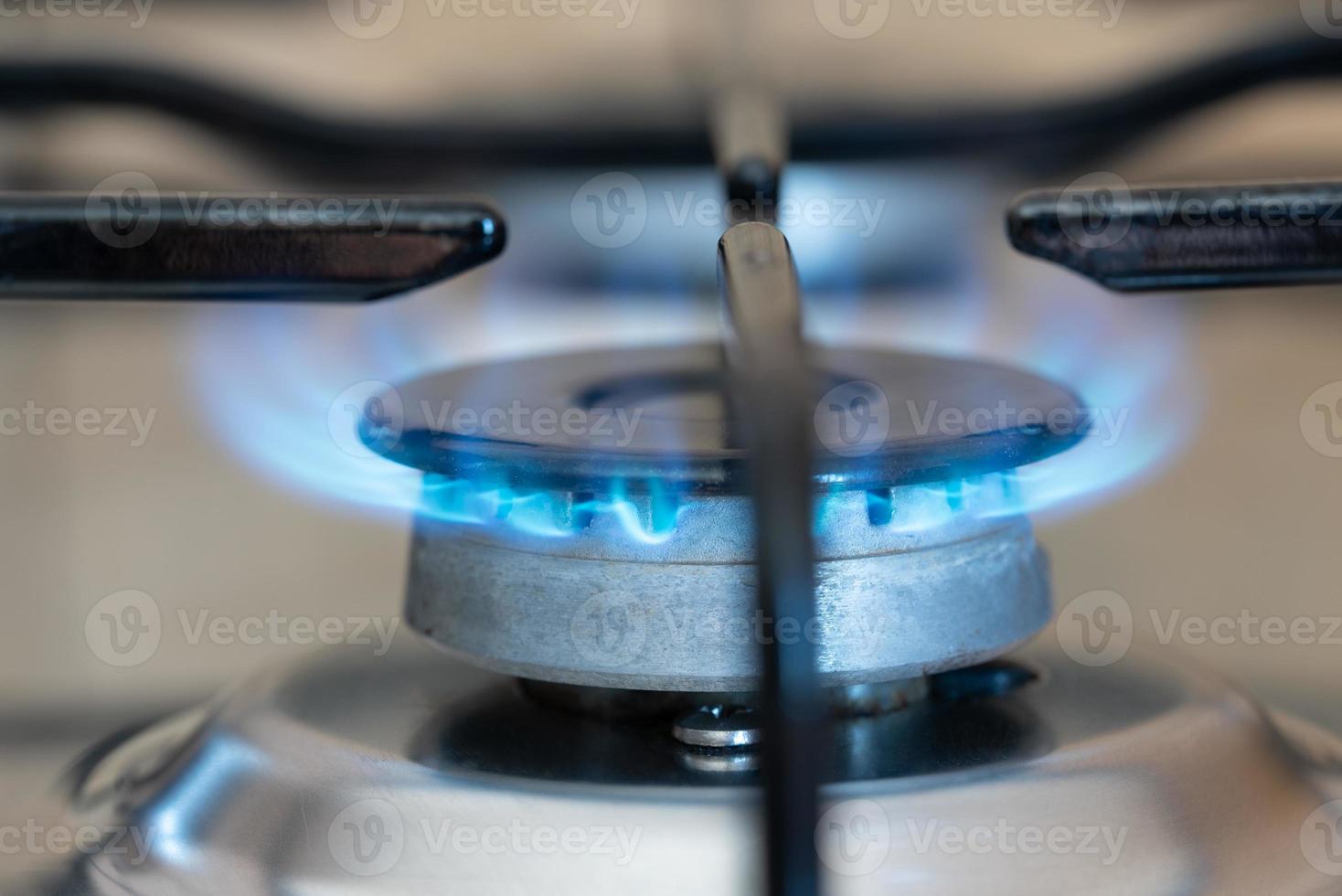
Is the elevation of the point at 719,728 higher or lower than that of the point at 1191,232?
lower

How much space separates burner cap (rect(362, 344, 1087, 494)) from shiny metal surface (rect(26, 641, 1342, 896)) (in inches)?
3.6

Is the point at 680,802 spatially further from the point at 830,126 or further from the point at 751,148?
the point at 830,126

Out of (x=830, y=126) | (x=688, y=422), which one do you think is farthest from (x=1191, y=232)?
(x=830, y=126)

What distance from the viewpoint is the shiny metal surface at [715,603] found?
43cm

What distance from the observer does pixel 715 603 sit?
0.44m

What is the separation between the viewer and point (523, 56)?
826mm

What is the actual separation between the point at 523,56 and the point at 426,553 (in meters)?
0.43

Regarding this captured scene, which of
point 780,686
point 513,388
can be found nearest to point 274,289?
point 513,388

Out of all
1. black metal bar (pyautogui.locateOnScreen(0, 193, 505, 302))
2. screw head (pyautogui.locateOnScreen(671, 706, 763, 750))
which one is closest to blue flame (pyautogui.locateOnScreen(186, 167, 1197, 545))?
black metal bar (pyautogui.locateOnScreen(0, 193, 505, 302))

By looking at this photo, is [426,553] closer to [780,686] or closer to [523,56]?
[780,686]

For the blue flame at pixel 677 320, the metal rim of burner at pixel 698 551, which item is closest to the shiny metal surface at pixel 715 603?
the metal rim of burner at pixel 698 551

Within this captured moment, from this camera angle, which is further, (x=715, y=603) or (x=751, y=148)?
(x=751, y=148)

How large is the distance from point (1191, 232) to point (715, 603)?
0.72 ft

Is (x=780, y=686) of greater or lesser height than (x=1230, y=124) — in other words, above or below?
below
